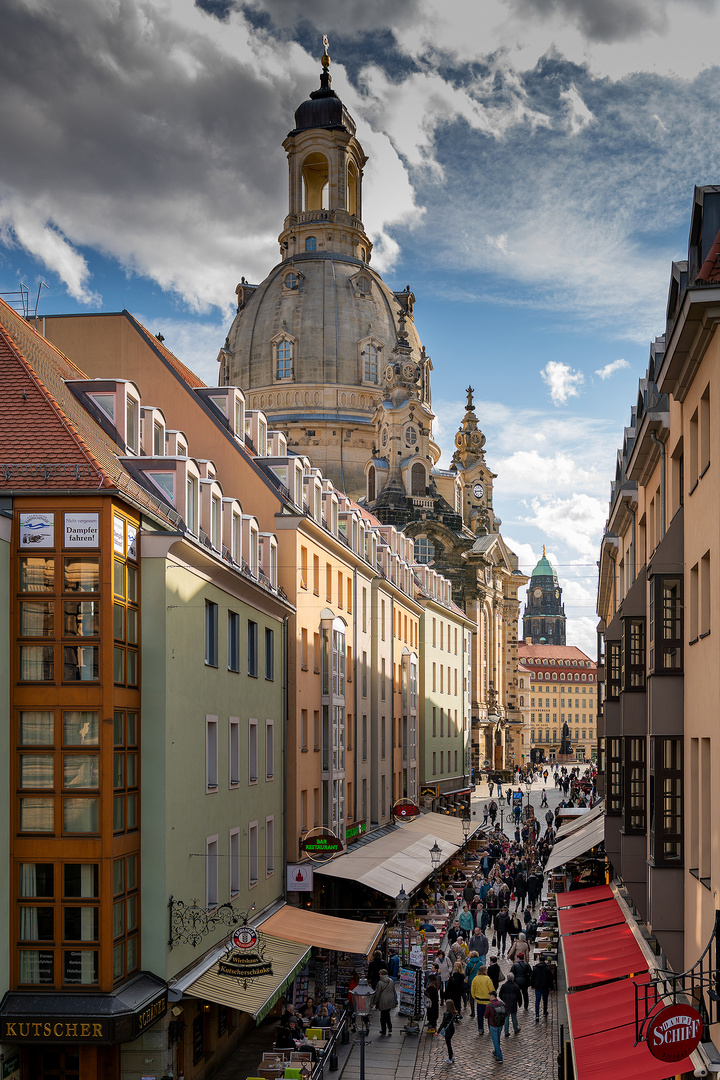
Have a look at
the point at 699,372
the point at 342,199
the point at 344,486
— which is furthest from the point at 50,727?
the point at 342,199

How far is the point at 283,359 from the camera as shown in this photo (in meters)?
114

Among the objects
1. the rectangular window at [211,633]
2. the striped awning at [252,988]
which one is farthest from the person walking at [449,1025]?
the rectangular window at [211,633]

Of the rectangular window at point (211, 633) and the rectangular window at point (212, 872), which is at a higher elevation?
the rectangular window at point (211, 633)

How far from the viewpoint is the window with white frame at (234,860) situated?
2697 centimetres

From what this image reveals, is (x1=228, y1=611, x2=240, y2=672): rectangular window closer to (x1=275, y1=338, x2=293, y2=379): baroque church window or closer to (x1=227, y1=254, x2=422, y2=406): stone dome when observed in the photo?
(x1=227, y1=254, x2=422, y2=406): stone dome

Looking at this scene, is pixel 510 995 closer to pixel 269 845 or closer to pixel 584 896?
pixel 584 896

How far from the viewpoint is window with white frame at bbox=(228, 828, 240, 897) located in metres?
27.0

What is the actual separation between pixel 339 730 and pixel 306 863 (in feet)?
22.8

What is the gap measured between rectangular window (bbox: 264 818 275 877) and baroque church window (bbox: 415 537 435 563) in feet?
253

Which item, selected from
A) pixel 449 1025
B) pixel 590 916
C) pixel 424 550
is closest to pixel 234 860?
pixel 449 1025

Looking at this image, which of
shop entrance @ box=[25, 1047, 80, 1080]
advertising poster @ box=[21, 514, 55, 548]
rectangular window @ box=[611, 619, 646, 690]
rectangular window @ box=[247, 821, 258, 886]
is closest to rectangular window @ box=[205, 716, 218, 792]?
rectangular window @ box=[247, 821, 258, 886]

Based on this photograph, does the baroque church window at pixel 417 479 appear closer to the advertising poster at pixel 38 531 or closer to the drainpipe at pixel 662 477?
the drainpipe at pixel 662 477

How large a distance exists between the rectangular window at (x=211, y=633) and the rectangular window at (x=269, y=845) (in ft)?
23.3

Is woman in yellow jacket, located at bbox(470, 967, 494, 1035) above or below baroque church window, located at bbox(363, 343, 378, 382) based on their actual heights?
below
